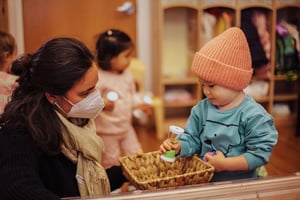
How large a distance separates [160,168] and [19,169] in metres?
0.47

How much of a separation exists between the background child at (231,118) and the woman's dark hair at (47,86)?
0.33 m

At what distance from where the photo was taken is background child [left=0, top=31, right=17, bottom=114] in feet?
5.08

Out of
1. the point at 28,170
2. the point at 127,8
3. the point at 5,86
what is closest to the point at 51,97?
the point at 28,170

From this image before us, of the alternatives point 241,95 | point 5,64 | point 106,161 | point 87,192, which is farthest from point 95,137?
point 106,161

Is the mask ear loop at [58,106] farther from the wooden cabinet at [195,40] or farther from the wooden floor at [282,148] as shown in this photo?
the wooden cabinet at [195,40]

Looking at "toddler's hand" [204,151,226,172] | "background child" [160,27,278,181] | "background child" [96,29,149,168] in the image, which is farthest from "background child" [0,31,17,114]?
"toddler's hand" [204,151,226,172]

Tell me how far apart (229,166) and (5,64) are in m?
1.08

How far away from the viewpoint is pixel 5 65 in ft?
5.66

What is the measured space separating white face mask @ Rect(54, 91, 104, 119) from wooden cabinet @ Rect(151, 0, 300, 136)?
213 cm

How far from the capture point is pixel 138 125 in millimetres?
3443

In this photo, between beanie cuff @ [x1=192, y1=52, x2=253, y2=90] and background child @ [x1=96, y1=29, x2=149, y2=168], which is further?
background child @ [x1=96, y1=29, x2=149, y2=168]

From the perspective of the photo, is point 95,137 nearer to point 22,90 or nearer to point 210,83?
point 22,90

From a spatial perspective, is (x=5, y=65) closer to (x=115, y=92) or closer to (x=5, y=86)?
(x=5, y=86)

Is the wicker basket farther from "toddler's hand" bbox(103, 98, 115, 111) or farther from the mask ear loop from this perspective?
"toddler's hand" bbox(103, 98, 115, 111)
